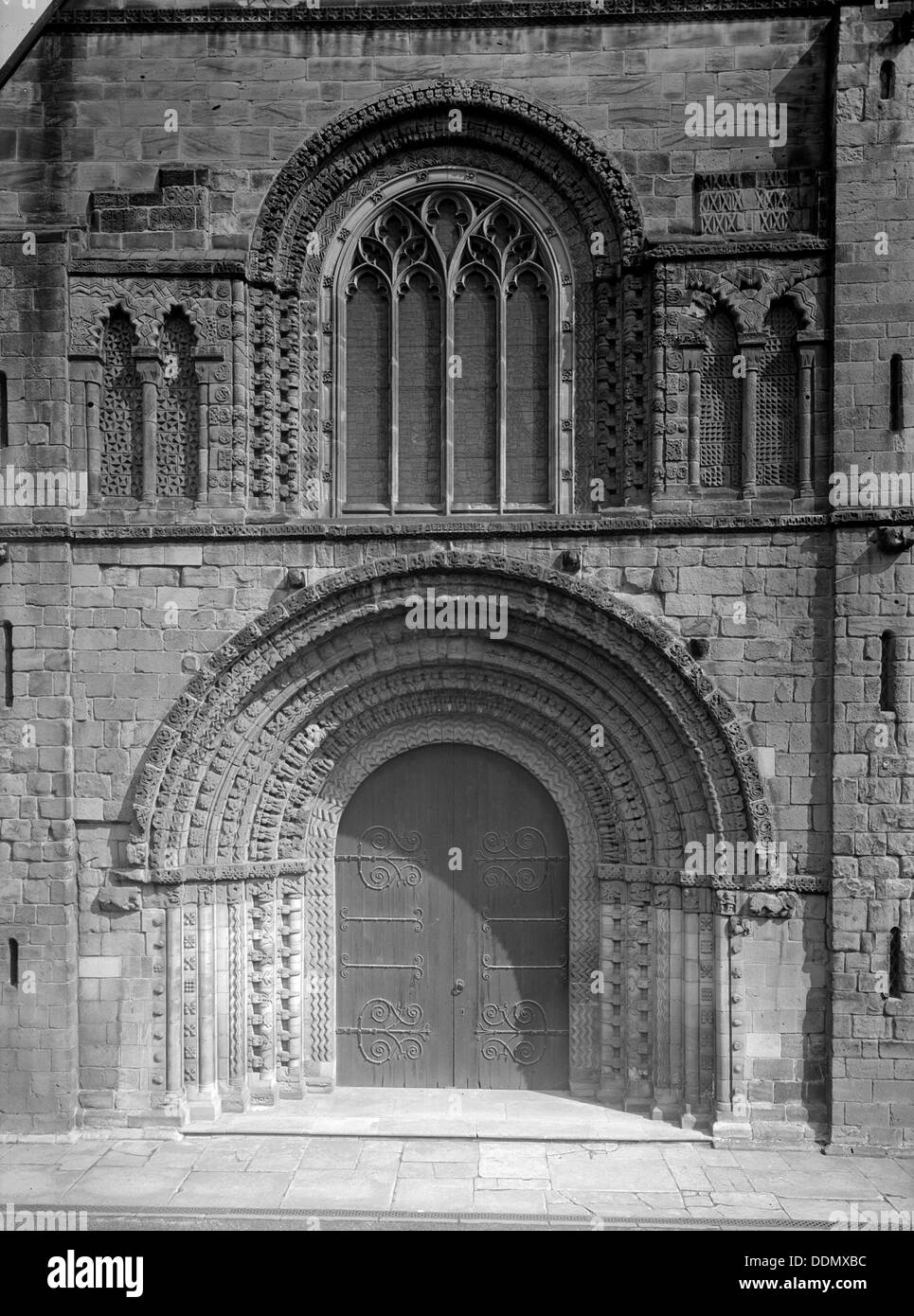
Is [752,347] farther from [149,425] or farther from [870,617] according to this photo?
[149,425]

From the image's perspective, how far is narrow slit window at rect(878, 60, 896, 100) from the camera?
26.1 ft

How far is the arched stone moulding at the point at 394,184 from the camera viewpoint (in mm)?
8273

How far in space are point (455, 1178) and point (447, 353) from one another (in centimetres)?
645

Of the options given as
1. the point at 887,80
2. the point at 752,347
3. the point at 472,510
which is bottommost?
the point at 472,510

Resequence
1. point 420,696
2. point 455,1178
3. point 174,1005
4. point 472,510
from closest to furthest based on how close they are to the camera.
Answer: point 455,1178, point 174,1005, point 472,510, point 420,696

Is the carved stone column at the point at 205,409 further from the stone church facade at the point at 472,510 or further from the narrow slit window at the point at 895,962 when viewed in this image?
the narrow slit window at the point at 895,962

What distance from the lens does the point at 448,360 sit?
8.55 metres

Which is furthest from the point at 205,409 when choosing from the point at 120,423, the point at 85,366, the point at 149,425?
the point at 85,366

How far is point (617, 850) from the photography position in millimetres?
8617

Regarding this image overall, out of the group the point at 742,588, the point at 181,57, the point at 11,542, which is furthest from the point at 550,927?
the point at 181,57

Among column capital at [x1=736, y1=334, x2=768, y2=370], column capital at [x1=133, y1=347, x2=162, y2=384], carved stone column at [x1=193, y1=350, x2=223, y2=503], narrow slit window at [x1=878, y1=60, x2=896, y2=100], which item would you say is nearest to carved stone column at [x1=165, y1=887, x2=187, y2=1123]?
carved stone column at [x1=193, y1=350, x2=223, y2=503]

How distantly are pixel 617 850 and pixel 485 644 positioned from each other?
205cm

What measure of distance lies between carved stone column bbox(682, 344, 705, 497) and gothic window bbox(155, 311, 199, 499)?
13.2 ft

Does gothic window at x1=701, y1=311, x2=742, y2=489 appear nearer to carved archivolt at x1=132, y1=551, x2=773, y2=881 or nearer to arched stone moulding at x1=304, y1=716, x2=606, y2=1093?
carved archivolt at x1=132, y1=551, x2=773, y2=881
